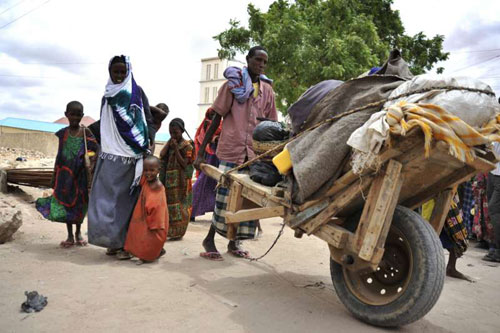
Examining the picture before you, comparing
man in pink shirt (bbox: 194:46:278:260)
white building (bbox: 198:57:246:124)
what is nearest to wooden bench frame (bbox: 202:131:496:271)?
man in pink shirt (bbox: 194:46:278:260)

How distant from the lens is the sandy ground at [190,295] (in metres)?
2.66

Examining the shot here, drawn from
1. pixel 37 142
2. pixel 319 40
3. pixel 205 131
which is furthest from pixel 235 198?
pixel 37 142

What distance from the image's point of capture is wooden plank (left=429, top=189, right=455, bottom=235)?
3.04 metres

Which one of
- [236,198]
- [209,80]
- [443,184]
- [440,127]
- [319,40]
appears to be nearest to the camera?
[440,127]

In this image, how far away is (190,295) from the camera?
3.24 metres

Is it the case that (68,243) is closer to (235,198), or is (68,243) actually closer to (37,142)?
(235,198)

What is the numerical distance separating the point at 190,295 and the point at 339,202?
1.36 meters

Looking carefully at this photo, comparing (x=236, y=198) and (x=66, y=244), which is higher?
(x=236, y=198)

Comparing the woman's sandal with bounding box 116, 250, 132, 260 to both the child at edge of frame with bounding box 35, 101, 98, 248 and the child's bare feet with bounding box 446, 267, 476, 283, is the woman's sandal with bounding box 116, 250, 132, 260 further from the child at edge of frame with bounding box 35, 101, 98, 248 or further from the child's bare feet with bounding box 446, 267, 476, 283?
the child's bare feet with bounding box 446, 267, 476, 283

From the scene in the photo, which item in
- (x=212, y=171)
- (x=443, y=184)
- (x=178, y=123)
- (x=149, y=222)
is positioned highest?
(x=178, y=123)

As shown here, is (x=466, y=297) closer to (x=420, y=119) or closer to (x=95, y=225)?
(x=420, y=119)

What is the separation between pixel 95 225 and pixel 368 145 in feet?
10.0

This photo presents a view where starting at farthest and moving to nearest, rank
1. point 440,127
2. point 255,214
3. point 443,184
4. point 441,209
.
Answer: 1. point 255,214
2. point 441,209
3. point 443,184
4. point 440,127

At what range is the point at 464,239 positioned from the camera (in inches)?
170
